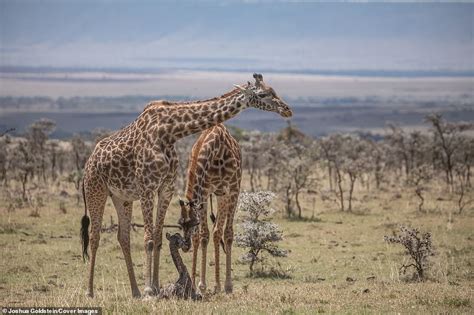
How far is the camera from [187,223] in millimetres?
13664

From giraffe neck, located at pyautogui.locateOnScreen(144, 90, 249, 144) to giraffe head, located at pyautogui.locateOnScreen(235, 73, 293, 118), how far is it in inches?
4.6

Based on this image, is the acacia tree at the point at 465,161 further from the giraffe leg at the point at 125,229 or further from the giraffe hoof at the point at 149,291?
the giraffe hoof at the point at 149,291

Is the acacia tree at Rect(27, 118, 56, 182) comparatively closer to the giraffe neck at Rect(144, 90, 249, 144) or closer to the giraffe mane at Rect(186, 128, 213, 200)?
the giraffe mane at Rect(186, 128, 213, 200)

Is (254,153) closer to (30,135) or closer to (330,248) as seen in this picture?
(30,135)

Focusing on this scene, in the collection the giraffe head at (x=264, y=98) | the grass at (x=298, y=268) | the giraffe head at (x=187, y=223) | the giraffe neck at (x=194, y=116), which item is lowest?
the grass at (x=298, y=268)

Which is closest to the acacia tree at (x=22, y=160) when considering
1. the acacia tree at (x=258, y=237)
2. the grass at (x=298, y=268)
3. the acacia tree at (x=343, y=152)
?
the grass at (x=298, y=268)

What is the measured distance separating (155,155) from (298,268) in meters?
7.18

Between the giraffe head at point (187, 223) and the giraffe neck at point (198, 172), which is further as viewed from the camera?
the giraffe neck at point (198, 172)

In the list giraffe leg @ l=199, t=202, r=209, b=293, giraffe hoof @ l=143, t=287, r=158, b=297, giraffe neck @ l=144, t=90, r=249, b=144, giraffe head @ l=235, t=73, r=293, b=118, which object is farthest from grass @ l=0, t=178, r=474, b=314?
giraffe head @ l=235, t=73, r=293, b=118

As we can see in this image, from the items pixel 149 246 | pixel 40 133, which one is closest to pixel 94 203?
pixel 149 246

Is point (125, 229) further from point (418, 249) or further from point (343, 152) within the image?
point (343, 152)

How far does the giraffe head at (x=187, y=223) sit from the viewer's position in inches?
535

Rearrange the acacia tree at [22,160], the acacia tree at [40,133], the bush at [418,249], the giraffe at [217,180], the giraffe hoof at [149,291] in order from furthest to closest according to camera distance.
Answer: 1. the acacia tree at [40,133]
2. the acacia tree at [22,160]
3. the bush at [418,249]
4. the giraffe at [217,180]
5. the giraffe hoof at [149,291]

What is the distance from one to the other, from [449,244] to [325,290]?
8.55 m
